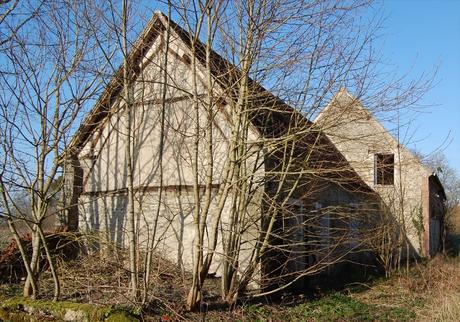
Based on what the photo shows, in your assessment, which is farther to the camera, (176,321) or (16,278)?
(16,278)

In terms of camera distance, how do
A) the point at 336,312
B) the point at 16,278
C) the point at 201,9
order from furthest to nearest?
the point at 16,278
the point at 336,312
the point at 201,9

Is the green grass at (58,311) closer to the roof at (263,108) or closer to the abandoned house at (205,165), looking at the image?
the abandoned house at (205,165)

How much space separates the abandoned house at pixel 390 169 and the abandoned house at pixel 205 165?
0.33 m

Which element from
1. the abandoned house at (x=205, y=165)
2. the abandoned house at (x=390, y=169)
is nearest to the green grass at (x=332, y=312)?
the abandoned house at (x=205, y=165)

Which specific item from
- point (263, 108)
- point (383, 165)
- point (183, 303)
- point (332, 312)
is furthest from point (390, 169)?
point (183, 303)

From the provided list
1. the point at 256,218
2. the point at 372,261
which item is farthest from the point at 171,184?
the point at 372,261

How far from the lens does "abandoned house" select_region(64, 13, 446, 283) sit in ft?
27.6

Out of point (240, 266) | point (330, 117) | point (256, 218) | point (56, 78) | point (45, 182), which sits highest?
point (56, 78)

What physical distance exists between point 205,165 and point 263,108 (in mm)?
2024

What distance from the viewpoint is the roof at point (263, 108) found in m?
8.29

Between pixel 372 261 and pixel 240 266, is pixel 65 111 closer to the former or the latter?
pixel 240 266

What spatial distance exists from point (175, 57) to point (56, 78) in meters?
2.80

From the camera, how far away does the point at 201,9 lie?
8.05 m

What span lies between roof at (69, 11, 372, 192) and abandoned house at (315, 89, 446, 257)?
31 centimetres
